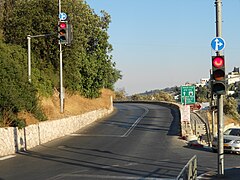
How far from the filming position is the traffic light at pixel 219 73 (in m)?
14.6

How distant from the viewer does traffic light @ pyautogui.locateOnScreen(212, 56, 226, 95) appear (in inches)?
573

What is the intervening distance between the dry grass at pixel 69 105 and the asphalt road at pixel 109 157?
80.0 inches

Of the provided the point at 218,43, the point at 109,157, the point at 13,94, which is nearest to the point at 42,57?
the point at 13,94

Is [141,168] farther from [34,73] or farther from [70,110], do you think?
[70,110]

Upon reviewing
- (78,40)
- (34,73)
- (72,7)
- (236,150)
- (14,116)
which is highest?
(72,7)

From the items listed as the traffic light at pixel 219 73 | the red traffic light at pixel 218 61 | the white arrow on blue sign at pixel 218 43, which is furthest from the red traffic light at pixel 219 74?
the white arrow on blue sign at pixel 218 43

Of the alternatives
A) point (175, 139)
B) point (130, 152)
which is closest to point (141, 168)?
point (130, 152)

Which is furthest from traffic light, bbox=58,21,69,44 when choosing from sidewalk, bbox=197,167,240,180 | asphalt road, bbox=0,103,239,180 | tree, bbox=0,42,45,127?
sidewalk, bbox=197,167,240,180

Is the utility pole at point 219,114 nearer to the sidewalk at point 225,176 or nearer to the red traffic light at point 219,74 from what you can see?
the sidewalk at point 225,176

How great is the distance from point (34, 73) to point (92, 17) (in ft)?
65.1

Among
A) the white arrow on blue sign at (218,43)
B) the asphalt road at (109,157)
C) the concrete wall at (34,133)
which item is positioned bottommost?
the asphalt road at (109,157)

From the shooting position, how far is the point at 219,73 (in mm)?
14555

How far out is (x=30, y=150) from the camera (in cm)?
2350

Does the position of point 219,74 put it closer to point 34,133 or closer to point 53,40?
point 34,133
